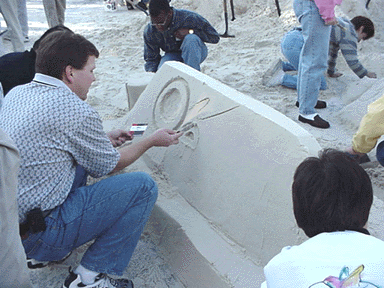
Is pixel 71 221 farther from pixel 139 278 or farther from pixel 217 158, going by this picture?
pixel 217 158

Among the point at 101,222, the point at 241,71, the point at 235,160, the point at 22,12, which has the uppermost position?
the point at 235,160

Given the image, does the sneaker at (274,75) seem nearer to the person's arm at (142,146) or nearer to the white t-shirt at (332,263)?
the person's arm at (142,146)

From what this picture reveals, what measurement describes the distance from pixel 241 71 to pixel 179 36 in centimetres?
93

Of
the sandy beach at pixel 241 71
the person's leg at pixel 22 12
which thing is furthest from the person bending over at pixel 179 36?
the person's leg at pixel 22 12

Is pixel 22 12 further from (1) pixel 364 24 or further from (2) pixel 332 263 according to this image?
(2) pixel 332 263

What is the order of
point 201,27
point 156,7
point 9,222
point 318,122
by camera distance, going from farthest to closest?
1. point 201,27
2. point 156,7
3. point 318,122
4. point 9,222

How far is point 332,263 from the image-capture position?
854mm

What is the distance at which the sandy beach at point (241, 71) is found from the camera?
1.82 metres

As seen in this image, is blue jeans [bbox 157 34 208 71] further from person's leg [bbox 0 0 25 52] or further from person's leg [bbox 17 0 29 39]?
person's leg [bbox 17 0 29 39]

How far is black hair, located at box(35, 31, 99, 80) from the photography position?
148 centimetres

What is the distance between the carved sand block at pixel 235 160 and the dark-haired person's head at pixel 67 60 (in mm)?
607

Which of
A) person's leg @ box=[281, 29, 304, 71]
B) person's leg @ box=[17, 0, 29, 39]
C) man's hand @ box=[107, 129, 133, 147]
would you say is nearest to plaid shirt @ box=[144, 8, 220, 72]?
person's leg @ box=[281, 29, 304, 71]

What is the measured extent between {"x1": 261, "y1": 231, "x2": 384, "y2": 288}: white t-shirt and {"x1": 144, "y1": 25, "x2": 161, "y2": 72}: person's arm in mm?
2883

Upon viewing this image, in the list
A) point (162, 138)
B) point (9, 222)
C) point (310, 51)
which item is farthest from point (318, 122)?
point (9, 222)
